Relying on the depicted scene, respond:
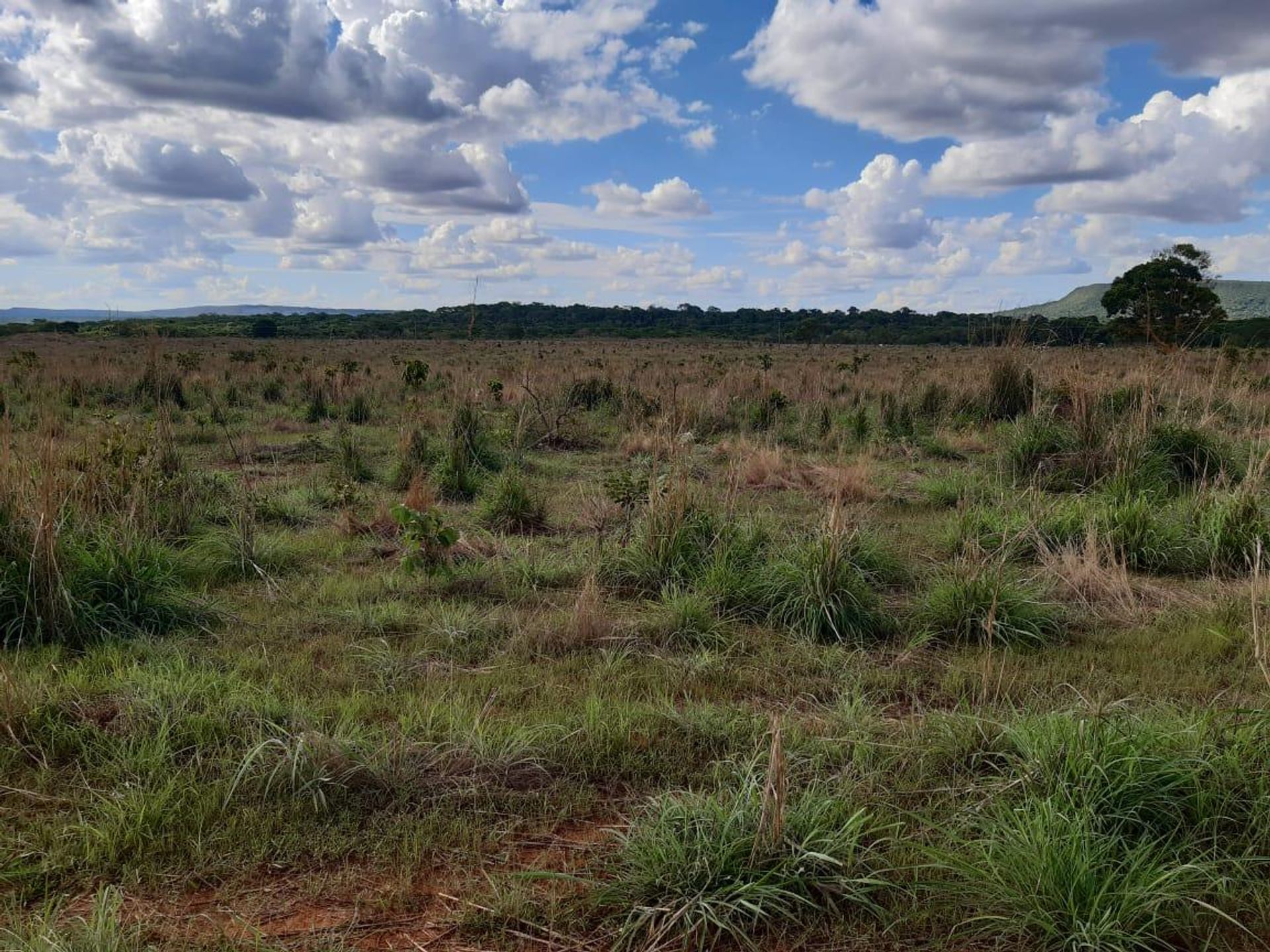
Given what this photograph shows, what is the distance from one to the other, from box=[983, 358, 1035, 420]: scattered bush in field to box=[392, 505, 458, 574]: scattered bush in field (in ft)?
32.1

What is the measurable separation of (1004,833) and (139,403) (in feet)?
54.7

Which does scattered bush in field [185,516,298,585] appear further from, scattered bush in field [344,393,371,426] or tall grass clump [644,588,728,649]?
scattered bush in field [344,393,371,426]

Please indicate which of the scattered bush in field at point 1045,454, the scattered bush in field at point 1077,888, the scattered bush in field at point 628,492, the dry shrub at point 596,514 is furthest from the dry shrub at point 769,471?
the scattered bush in field at point 1077,888

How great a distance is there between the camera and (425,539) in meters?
5.72

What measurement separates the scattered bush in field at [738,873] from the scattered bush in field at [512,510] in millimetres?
4574

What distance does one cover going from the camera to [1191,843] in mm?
2658

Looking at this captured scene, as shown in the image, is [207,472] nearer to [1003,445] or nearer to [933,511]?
[933,511]

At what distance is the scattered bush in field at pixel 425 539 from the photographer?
5.57m

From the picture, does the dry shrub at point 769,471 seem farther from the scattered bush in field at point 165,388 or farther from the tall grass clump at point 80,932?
the scattered bush in field at point 165,388

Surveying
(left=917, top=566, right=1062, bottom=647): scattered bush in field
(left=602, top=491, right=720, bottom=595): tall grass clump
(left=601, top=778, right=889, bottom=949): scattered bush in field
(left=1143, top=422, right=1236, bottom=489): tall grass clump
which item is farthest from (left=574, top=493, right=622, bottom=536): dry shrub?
(left=1143, top=422, right=1236, bottom=489): tall grass clump

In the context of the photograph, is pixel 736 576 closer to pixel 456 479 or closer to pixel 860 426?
pixel 456 479

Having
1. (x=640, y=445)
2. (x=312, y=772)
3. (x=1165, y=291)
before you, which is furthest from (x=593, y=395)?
(x=1165, y=291)

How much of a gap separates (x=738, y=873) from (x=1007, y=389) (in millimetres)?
11880

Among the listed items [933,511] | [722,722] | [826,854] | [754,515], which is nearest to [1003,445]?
[933,511]
